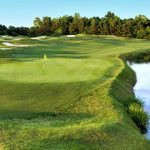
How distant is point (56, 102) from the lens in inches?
834

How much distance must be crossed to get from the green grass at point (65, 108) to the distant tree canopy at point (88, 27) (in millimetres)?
83073

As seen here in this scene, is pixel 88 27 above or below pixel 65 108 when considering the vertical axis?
below

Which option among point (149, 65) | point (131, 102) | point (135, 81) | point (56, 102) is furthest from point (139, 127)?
point (149, 65)

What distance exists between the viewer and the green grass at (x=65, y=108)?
14.0 m

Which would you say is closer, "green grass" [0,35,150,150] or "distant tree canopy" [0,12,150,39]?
"green grass" [0,35,150,150]

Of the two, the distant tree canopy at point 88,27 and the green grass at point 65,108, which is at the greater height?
the green grass at point 65,108

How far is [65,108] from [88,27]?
4075 inches

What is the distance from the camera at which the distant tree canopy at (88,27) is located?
116m

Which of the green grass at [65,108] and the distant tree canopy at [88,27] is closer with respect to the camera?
the green grass at [65,108]

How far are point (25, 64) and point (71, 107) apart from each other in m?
12.8

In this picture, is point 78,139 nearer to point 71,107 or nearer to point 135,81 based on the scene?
point 71,107

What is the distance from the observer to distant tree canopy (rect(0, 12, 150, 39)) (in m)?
116

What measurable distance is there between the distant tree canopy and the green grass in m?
83.1

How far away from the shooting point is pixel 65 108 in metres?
20.1
